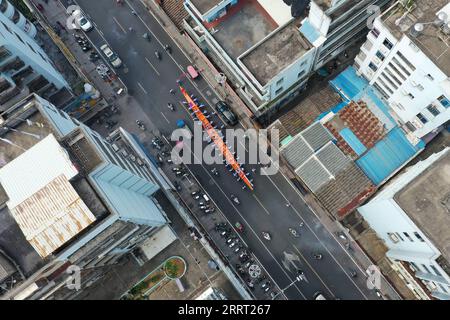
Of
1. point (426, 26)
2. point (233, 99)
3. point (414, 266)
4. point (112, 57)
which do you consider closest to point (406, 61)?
point (426, 26)

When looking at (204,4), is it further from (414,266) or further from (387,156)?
(414,266)

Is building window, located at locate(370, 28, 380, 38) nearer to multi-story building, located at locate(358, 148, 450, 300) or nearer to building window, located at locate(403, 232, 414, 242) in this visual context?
multi-story building, located at locate(358, 148, 450, 300)

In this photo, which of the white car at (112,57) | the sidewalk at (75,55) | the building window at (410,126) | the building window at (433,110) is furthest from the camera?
the white car at (112,57)

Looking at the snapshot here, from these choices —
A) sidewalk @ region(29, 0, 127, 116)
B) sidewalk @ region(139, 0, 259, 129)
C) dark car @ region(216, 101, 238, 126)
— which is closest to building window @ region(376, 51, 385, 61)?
sidewalk @ region(139, 0, 259, 129)

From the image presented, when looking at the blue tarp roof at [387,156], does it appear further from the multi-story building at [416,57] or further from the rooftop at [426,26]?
the rooftop at [426,26]

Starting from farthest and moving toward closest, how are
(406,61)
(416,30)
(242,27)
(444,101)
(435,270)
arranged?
(242,27) → (406,61) → (444,101) → (435,270) → (416,30)

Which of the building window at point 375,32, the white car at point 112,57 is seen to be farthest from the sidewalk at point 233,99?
the building window at point 375,32
